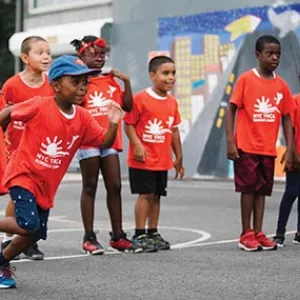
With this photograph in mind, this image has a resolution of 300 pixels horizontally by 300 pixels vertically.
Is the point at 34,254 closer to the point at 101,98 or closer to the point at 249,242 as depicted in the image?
the point at 101,98

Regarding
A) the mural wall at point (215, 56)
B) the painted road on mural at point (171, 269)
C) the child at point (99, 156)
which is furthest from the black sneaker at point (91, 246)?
the mural wall at point (215, 56)

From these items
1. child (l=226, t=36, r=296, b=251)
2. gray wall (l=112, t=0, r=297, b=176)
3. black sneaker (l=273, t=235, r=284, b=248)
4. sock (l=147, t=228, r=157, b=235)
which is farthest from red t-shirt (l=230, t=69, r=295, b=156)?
gray wall (l=112, t=0, r=297, b=176)

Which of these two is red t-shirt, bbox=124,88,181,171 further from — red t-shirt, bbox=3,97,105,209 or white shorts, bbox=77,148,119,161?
red t-shirt, bbox=3,97,105,209

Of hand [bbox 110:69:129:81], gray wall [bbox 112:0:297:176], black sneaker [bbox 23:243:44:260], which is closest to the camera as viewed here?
black sneaker [bbox 23:243:44:260]

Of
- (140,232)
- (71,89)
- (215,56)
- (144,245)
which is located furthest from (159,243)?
(215,56)

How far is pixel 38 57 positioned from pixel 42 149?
5.97 feet

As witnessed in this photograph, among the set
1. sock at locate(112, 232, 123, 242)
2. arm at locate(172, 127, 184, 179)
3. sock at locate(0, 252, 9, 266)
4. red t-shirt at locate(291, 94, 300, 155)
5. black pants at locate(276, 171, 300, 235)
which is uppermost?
red t-shirt at locate(291, 94, 300, 155)

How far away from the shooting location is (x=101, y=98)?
918 centimetres

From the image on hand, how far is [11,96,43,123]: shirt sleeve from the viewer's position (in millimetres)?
6988

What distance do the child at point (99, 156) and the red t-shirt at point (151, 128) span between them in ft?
0.57

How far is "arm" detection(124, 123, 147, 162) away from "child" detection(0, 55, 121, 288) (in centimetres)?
199

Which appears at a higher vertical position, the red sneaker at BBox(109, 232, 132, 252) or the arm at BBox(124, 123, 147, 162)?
the arm at BBox(124, 123, 147, 162)

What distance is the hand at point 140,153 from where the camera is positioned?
9.27m

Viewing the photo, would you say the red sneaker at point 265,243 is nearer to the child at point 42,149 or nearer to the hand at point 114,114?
the child at point 42,149
